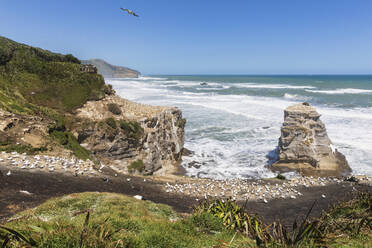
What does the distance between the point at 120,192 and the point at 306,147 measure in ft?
45.7

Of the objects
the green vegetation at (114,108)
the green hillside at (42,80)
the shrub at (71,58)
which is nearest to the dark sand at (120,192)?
the green vegetation at (114,108)

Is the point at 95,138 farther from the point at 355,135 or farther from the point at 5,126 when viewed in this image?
the point at 355,135

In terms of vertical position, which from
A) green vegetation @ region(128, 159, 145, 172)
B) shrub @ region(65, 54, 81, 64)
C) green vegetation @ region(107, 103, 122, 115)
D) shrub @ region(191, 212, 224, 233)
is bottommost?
green vegetation @ region(128, 159, 145, 172)

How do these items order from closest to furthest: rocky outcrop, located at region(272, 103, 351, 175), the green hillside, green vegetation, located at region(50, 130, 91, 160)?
green vegetation, located at region(50, 130, 91, 160) < the green hillside < rocky outcrop, located at region(272, 103, 351, 175)

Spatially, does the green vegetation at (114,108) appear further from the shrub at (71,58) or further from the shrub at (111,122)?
the shrub at (71,58)

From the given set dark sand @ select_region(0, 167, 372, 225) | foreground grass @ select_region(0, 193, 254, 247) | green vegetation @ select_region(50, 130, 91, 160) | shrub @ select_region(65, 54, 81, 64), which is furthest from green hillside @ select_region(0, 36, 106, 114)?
foreground grass @ select_region(0, 193, 254, 247)

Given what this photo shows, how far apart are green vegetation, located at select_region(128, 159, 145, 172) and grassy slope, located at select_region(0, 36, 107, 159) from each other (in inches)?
107

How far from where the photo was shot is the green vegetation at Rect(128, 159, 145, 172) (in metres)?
14.5

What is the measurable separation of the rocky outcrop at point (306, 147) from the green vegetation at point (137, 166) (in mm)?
9886

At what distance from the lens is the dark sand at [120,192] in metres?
7.24

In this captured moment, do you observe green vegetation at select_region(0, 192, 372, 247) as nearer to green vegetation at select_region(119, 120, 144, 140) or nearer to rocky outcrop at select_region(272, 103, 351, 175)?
green vegetation at select_region(119, 120, 144, 140)

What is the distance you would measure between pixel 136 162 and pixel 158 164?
83.2 inches

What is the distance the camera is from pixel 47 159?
399 inches

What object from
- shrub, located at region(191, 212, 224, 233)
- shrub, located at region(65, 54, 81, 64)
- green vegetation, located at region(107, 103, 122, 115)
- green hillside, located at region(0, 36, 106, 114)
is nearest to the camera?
shrub, located at region(191, 212, 224, 233)
